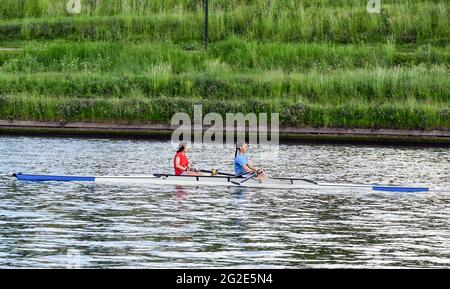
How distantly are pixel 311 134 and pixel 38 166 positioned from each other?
15.7 metres

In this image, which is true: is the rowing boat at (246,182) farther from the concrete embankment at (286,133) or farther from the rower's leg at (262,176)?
the concrete embankment at (286,133)

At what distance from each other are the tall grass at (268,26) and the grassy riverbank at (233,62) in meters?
0.09

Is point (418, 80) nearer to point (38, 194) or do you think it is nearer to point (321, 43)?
point (321, 43)

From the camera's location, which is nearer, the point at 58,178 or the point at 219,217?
the point at 219,217

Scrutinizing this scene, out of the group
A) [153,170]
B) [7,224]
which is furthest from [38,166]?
[7,224]

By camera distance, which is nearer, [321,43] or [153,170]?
[153,170]

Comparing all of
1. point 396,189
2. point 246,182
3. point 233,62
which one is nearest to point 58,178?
point 246,182

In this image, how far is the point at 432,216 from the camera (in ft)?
101

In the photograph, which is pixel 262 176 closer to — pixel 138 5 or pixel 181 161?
pixel 181 161

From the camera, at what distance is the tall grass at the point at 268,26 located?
230ft

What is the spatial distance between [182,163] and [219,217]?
6.28 m

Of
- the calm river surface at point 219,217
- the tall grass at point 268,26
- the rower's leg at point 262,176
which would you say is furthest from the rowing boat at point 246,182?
the tall grass at point 268,26

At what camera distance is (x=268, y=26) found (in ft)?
234
